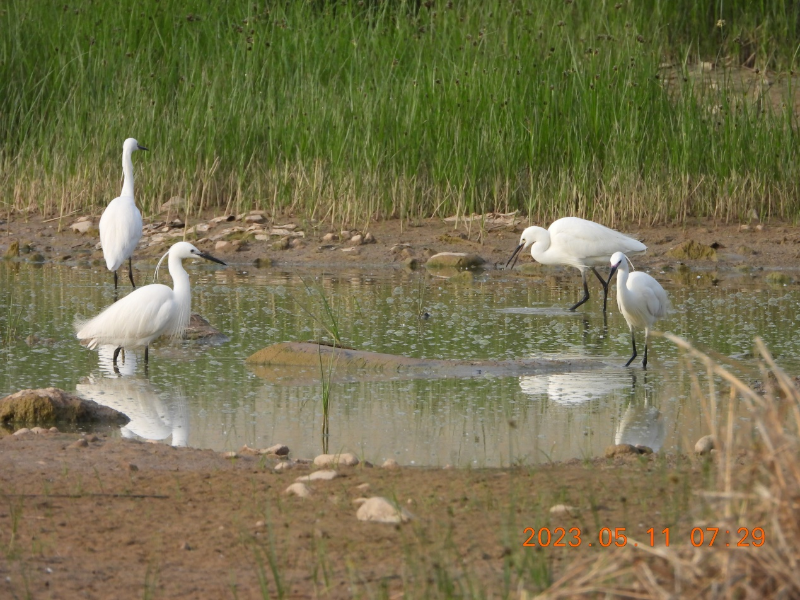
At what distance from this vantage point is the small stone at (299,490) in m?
3.85

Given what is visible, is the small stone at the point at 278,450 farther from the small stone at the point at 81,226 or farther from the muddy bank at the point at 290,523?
the small stone at the point at 81,226

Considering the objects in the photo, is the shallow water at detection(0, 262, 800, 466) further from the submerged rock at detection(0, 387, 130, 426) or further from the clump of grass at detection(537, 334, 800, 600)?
the clump of grass at detection(537, 334, 800, 600)

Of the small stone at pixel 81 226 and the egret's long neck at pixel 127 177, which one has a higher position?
the egret's long neck at pixel 127 177

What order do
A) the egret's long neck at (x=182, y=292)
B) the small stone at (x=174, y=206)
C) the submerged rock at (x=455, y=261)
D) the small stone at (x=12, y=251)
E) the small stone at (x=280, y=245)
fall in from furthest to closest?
the small stone at (x=174, y=206)
the small stone at (x=280, y=245)
the small stone at (x=12, y=251)
the submerged rock at (x=455, y=261)
the egret's long neck at (x=182, y=292)

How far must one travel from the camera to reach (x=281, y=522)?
142 inches

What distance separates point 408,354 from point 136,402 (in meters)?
1.72

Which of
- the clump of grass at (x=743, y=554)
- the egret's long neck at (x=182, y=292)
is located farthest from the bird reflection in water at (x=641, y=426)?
the egret's long neck at (x=182, y=292)

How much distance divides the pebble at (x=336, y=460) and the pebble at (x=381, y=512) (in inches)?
27.3

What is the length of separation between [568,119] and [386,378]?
5.89 meters

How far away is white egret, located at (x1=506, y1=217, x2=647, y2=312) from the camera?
963 centimetres

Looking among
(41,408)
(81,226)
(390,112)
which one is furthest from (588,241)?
(41,408)

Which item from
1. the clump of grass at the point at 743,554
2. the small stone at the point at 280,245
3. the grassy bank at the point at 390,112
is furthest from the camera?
the grassy bank at the point at 390,112

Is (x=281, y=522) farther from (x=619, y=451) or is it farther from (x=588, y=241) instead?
(x=588, y=241)

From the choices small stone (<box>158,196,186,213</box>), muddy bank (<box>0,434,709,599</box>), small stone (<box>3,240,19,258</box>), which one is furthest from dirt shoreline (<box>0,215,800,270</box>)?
muddy bank (<box>0,434,709,599</box>)
